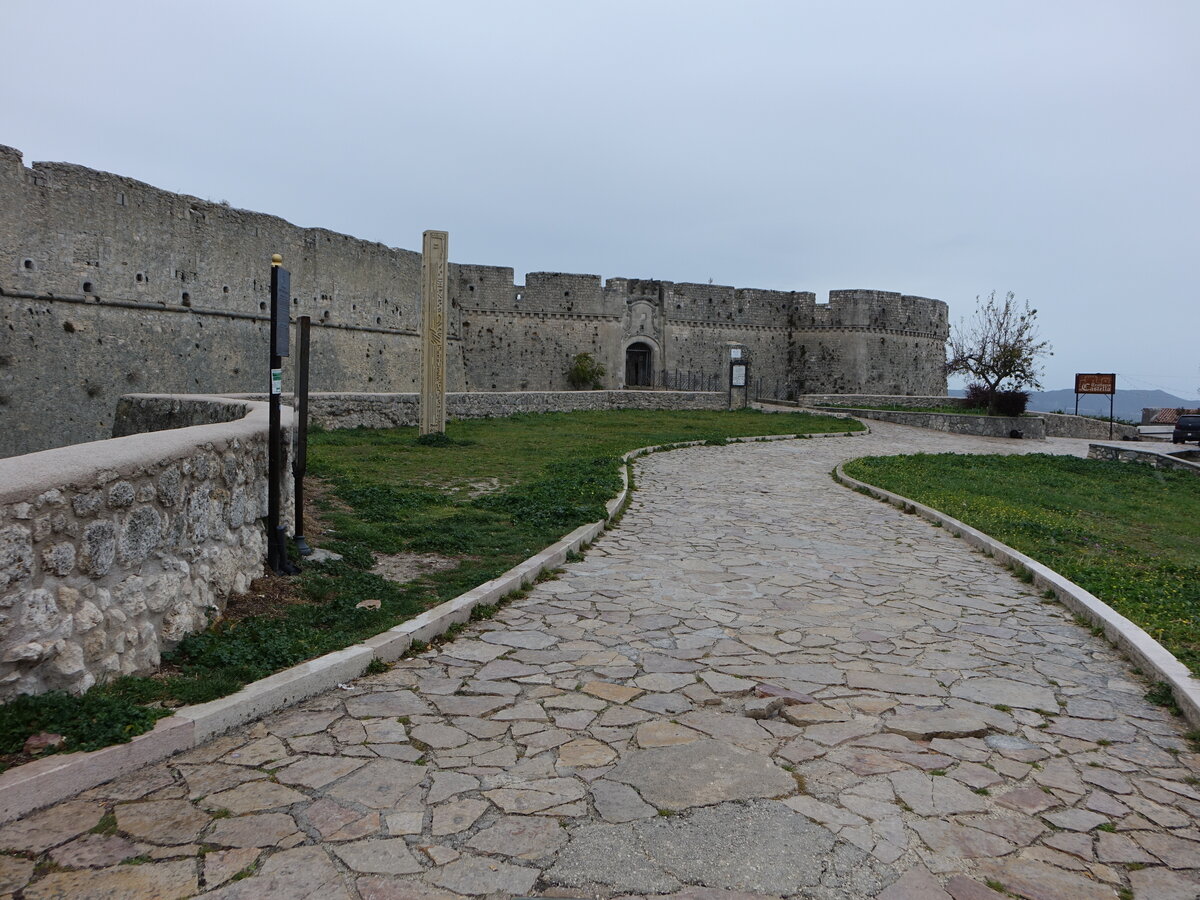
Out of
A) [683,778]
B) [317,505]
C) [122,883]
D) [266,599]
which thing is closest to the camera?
[122,883]

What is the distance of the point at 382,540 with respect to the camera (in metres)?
7.34

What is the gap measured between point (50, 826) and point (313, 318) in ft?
68.6

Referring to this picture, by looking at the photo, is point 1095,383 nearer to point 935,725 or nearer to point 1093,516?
point 1093,516

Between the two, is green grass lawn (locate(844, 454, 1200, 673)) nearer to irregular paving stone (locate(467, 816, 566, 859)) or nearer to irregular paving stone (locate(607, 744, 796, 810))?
irregular paving stone (locate(607, 744, 796, 810))

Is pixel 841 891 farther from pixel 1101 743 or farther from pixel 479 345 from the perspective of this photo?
pixel 479 345

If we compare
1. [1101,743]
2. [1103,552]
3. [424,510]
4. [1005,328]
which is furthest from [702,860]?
[1005,328]

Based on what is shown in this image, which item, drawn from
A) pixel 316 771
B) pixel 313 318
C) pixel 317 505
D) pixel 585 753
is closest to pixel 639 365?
pixel 313 318

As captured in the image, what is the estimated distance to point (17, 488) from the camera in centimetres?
325

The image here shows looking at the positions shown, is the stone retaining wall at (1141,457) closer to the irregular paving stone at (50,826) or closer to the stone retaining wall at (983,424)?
the stone retaining wall at (983,424)

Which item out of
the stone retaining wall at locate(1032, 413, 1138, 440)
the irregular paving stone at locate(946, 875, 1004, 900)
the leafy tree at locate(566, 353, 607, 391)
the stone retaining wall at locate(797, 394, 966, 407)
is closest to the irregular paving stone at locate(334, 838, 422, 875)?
the irregular paving stone at locate(946, 875, 1004, 900)

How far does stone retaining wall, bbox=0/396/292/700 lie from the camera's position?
3264 millimetres

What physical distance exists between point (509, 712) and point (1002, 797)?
86.3 inches

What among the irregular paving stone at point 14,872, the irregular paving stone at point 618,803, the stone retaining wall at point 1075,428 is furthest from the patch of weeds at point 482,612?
the stone retaining wall at point 1075,428

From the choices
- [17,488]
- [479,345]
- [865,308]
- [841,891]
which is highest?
[865,308]
